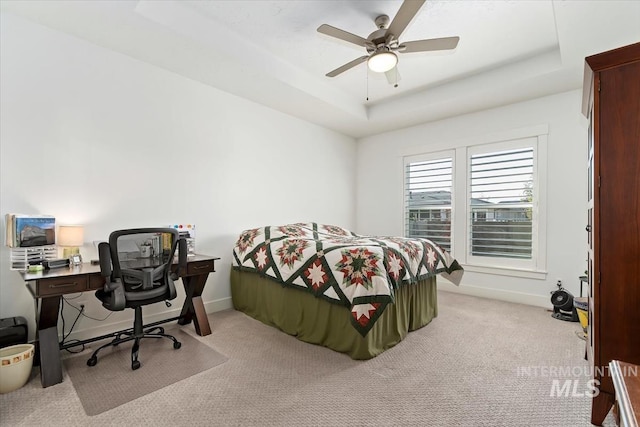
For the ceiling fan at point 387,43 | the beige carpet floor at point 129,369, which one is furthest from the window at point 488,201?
the beige carpet floor at point 129,369

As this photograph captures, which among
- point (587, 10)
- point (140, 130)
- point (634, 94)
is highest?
point (587, 10)

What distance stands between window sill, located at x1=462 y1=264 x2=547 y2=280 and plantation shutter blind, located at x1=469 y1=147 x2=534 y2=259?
179 mm

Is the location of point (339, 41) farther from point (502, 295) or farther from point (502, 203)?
point (502, 295)

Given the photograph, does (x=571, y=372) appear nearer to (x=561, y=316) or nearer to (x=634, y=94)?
(x=561, y=316)

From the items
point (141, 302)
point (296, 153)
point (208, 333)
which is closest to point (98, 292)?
point (141, 302)

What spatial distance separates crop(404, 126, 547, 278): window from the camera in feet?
12.3

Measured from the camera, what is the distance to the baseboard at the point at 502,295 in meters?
3.67

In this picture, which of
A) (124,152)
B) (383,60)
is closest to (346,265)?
(383,60)

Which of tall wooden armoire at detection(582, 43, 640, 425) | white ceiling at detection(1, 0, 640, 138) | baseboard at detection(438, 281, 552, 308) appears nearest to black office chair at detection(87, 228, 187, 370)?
white ceiling at detection(1, 0, 640, 138)

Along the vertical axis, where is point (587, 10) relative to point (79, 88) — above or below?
above

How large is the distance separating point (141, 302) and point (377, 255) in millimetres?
1810

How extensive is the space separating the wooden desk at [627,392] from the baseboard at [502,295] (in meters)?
3.19

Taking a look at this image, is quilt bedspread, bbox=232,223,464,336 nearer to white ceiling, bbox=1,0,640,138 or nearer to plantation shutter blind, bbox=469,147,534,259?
plantation shutter blind, bbox=469,147,534,259

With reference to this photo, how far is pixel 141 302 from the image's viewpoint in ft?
7.42
